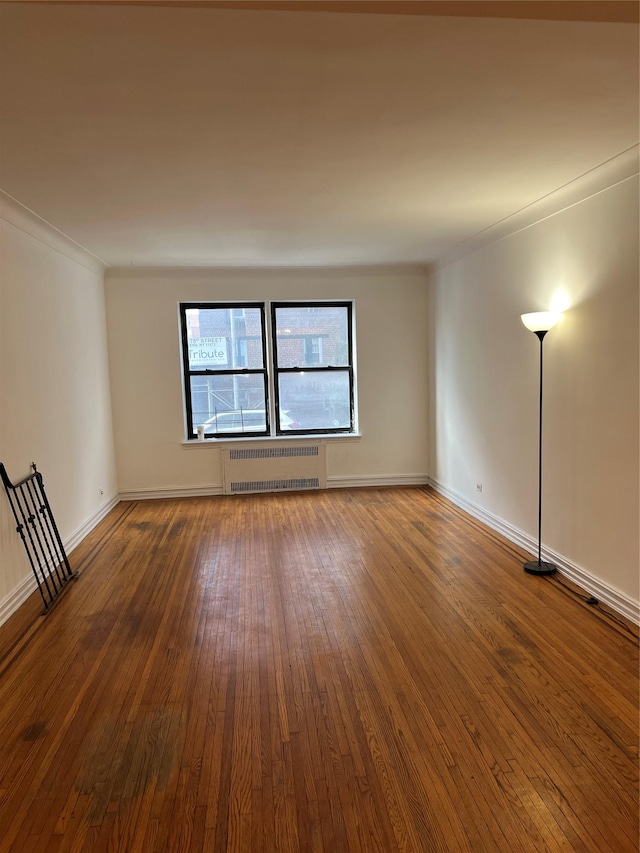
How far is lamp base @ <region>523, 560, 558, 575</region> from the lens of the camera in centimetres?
381

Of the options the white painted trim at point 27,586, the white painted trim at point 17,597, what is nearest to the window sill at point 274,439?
the white painted trim at point 27,586

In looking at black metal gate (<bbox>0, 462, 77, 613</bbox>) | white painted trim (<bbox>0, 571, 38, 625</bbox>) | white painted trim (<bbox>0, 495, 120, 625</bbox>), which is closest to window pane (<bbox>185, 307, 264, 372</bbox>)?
white painted trim (<bbox>0, 495, 120, 625</bbox>)

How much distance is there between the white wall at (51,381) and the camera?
3.53 metres

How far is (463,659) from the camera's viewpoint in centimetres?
278

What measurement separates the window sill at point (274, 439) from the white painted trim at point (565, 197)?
259 cm

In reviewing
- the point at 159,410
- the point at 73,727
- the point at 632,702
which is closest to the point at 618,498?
the point at 632,702

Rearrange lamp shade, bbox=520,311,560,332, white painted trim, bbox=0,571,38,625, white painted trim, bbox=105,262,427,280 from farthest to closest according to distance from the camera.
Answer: white painted trim, bbox=105,262,427,280, lamp shade, bbox=520,311,560,332, white painted trim, bbox=0,571,38,625

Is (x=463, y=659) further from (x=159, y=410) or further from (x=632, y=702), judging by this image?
(x=159, y=410)

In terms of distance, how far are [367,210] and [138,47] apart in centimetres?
233

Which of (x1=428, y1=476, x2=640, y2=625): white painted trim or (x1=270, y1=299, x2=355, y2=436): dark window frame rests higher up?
(x1=270, y1=299, x2=355, y2=436): dark window frame

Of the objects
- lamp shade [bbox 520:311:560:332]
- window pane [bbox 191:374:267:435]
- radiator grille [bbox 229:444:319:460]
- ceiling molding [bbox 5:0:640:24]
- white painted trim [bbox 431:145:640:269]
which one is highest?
white painted trim [bbox 431:145:640:269]

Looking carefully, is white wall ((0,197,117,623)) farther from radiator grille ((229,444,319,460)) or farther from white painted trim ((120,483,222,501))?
radiator grille ((229,444,319,460))

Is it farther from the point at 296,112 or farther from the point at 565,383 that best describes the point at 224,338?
the point at 296,112

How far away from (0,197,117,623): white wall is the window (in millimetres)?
1061
